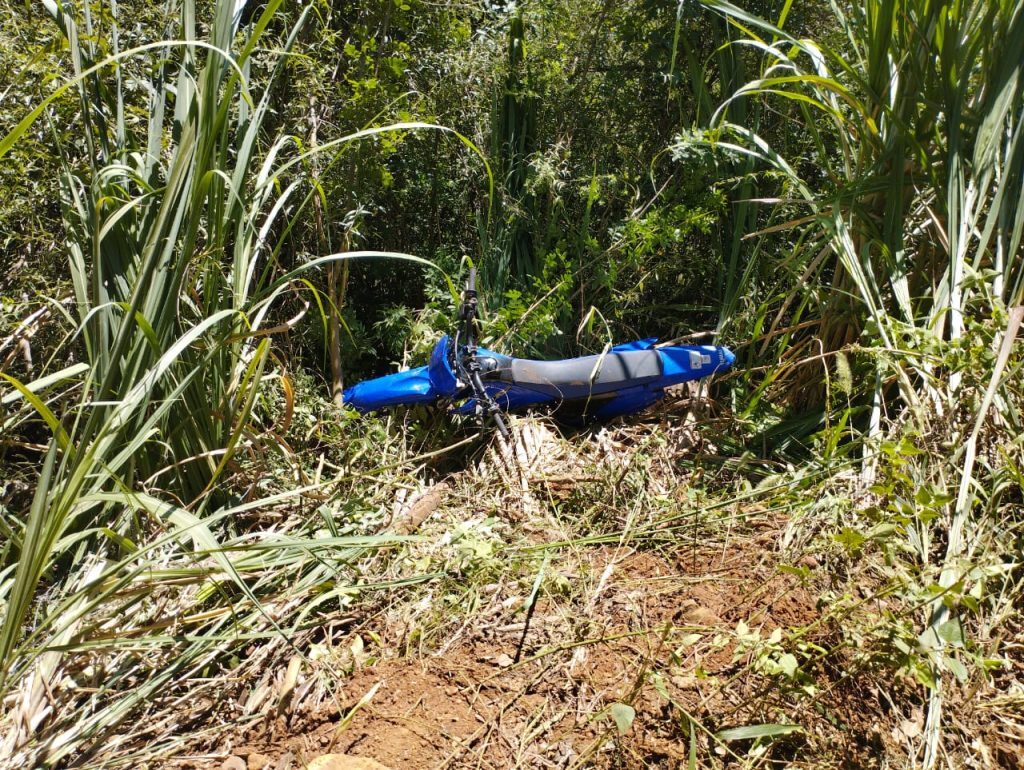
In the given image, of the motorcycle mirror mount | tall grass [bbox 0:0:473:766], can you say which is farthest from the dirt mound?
the motorcycle mirror mount

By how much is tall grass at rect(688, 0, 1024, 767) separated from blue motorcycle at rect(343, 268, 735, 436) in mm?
349

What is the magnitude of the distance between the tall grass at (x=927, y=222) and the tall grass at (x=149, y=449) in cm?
137

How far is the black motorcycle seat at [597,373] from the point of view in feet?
9.21

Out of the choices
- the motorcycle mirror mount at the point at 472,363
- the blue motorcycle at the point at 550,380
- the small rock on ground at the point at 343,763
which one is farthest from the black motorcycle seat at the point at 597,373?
the small rock on ground at the point at 343,763

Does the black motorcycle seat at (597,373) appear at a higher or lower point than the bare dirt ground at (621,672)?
higher

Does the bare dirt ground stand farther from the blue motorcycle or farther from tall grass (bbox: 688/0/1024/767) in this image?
the blue motorcycle

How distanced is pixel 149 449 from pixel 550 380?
52.3 inches

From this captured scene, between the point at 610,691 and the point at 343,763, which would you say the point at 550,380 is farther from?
the point at 343,763

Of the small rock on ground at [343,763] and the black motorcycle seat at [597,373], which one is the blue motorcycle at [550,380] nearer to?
the black motorcycle seat at [597,373]

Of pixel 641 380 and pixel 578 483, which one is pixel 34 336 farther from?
pixel 641 380

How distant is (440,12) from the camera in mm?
3338

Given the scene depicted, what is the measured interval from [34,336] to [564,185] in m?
2.04

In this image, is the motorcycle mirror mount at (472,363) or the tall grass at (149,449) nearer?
the tall grass at (149,449)

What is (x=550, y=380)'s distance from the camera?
9.19ft
